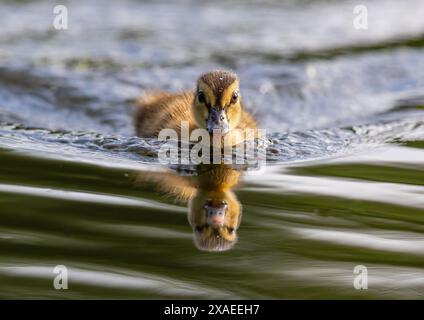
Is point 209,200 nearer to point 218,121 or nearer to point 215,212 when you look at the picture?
point 215,212

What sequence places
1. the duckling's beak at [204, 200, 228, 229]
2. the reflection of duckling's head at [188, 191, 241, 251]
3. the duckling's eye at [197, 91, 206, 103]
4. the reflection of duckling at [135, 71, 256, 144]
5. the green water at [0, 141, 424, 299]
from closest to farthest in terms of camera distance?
the green water at [0, 141, 424, 299], the reflection of duckling's head at [188, 191, 241, 251], the duckling's beak at [204, 200, 228, 229], the reflection of duckling at [135, 71, 256, 144], the duckling's eye at [197, 91, 206, 103]

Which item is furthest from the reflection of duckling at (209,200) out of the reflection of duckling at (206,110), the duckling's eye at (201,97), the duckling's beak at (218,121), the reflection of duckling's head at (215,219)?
the duckling's eye at (201,97)

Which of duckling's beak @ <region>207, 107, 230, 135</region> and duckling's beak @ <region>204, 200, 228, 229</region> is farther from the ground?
duckling's beak @ <region>207, 107, 230, 135</region>

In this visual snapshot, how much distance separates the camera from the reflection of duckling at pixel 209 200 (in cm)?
441

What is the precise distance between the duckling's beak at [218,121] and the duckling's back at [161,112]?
21.5 inches

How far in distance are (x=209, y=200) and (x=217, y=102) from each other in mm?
1190

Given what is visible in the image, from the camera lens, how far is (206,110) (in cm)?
621

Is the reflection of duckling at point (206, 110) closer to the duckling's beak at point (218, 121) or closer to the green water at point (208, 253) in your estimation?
the duckling's beak at point (218, 121)

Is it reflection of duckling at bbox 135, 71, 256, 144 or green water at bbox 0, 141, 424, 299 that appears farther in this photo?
reflection of duckling at bbox 135, 71, 256, 144

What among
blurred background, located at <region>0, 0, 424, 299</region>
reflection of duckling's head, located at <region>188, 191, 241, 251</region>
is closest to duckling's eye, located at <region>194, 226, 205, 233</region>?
reflection of duckling's head, located at <region>188, 191, 241, 251</region>

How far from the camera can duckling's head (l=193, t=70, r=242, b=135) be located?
599 cm

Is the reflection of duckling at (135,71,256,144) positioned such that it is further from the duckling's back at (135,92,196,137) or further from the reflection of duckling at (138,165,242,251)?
the reflection of duckling at (138,165,242,251)

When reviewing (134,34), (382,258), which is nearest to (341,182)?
(382,258)

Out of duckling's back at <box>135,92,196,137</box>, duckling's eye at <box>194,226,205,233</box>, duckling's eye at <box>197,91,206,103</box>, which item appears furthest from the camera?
duckling's back at <box>135,92,196,137</box>
